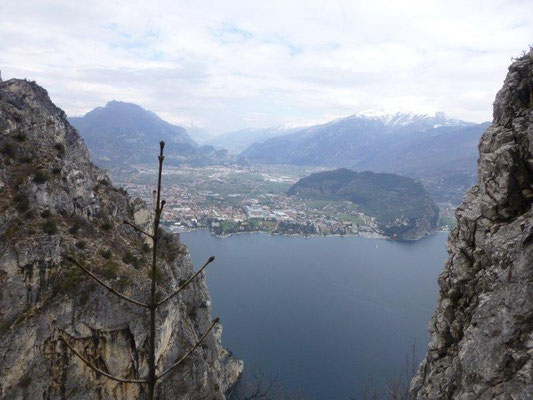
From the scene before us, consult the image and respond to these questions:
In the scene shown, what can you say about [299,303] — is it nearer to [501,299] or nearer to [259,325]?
[259,325]

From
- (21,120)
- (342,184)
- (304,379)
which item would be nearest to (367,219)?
(342,184)

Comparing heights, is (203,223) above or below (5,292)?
below

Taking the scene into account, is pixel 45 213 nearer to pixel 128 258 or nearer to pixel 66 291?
pixel 66 291

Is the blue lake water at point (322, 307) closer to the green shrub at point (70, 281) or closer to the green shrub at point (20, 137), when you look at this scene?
the green shrub at point (70, 281)

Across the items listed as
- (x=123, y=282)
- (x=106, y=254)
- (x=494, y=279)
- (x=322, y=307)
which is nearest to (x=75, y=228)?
(x=106, y=254)

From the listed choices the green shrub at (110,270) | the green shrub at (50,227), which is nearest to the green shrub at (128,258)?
the green shrub at (110,270)

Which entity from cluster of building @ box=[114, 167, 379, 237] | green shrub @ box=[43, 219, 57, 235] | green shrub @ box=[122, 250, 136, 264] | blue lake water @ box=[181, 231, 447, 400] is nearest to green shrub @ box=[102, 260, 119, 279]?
green shrub @ box=[122, 250, 136, 264]

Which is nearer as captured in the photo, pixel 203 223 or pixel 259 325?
pixel 259 325

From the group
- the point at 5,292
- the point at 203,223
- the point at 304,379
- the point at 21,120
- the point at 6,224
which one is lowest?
the point at 304,379
